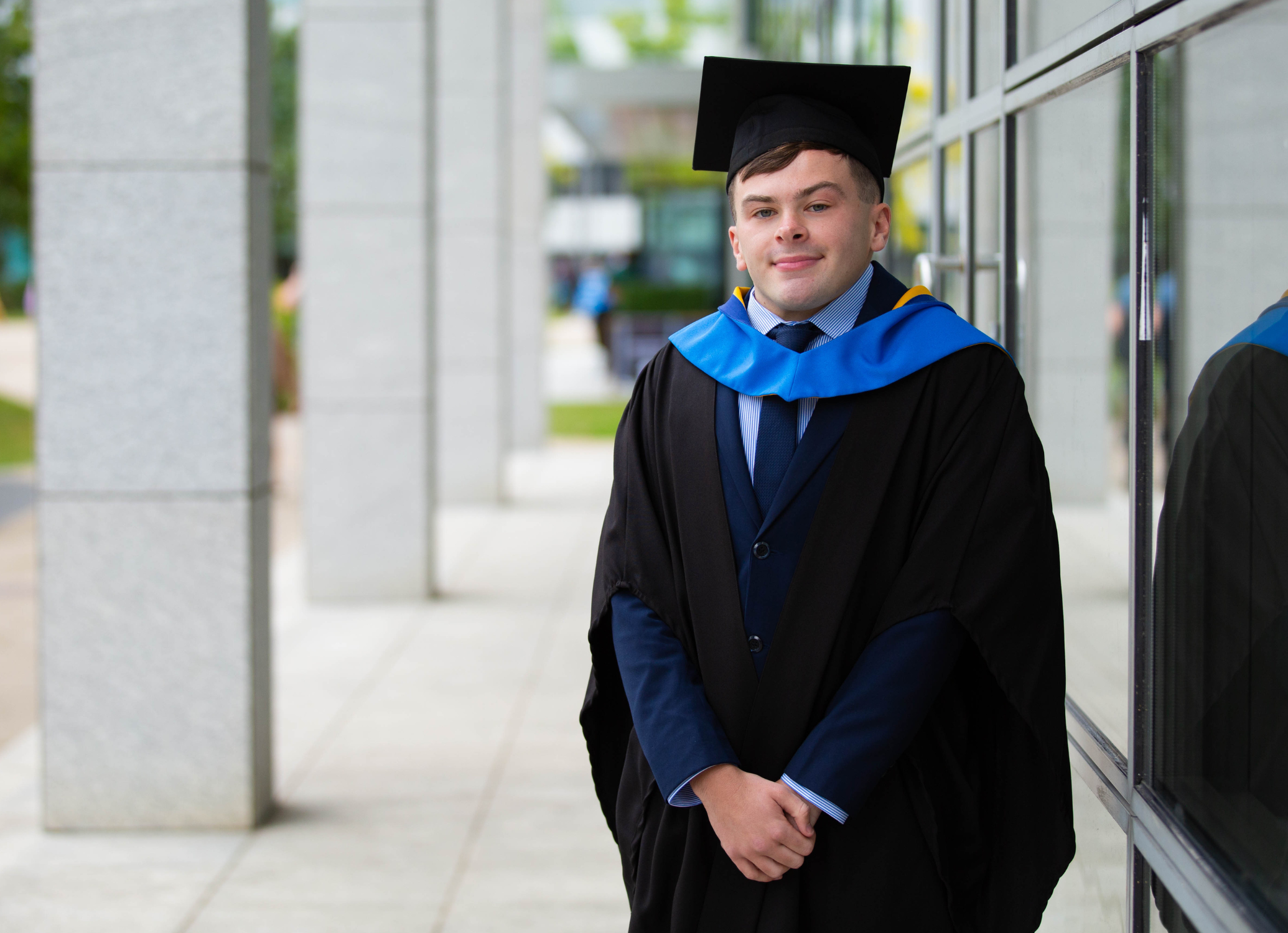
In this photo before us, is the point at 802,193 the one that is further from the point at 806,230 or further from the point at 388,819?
the point at 388,819

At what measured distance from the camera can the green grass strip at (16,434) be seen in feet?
53.7

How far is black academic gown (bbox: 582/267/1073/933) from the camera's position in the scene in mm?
2135

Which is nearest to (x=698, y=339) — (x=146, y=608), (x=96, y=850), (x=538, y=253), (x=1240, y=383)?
(x=1240, y=383)

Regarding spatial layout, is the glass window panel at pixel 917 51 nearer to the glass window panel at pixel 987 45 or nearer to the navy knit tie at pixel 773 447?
the glass window panel at pixel 987 45

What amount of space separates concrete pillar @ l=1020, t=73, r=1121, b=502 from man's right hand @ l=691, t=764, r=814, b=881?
136 cm

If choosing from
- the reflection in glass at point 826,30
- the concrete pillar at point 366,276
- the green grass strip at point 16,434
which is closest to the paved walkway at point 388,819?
the concrete pillar at point 366,276

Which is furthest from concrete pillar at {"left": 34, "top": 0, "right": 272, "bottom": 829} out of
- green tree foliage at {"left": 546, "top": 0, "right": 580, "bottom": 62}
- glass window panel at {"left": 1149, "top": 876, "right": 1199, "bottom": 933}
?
green tree foliage at {"left": 546, "top": 0, "right": 580, "bottom": 62}

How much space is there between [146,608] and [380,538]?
12.6ft

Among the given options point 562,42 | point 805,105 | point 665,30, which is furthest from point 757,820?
point 562,42

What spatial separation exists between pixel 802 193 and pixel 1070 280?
1.60 meters

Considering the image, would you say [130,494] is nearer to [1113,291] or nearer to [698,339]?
[698,339]

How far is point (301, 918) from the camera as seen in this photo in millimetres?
4070

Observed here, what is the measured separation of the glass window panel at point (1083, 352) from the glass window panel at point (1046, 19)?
0.43ft

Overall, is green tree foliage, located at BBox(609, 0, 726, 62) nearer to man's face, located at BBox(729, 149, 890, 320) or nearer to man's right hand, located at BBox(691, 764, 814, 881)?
man's face, located at BBox(729, 149, 890, 320)
